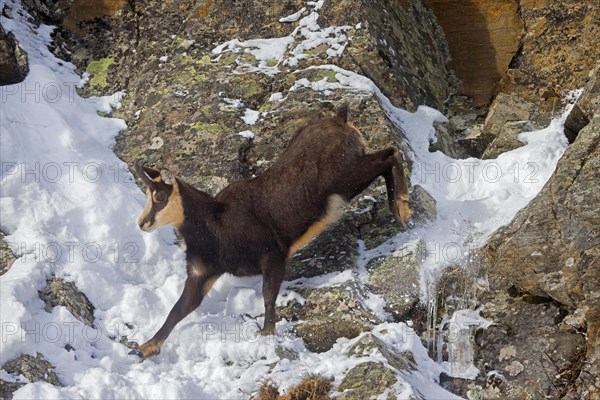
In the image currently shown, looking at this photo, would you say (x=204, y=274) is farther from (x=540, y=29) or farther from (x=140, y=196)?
(x=540, y=29)

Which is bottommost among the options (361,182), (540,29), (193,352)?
(193,352)

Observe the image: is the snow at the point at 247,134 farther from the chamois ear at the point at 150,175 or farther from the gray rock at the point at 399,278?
the gray rock at the point at 399,278

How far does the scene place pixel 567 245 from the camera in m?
7.75

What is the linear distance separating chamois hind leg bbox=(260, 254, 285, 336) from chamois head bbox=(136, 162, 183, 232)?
0.93 metres

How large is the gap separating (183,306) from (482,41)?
6.12 m

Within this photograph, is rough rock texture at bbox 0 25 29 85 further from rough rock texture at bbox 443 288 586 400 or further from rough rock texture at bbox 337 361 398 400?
rough rock texture at bbox 443 288 586 400

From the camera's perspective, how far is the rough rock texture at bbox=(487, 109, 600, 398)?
24.7ft

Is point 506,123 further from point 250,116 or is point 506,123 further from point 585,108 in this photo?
point 250,116

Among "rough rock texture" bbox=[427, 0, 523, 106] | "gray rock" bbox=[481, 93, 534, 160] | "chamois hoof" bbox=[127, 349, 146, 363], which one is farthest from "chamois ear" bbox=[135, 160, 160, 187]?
"rough rock texture" bbox=[427, 0, 523, 106]

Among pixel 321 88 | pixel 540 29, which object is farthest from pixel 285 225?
pixel 540 29

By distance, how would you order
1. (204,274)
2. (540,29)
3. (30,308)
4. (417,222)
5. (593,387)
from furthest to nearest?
(540,29) < (417,222) < (204,274) < (30,308) < (593,387)

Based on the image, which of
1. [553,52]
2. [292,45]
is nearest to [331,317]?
[292,45]

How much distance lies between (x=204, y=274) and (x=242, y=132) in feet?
7.39

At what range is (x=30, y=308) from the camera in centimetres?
760
